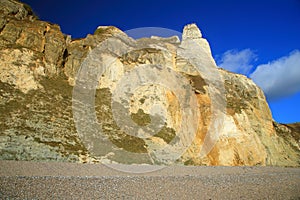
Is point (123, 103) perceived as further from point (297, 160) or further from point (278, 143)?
point (297, 160)

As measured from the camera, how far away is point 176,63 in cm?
3375

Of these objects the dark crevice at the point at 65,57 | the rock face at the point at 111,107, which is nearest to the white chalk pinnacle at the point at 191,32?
the rock face at the point at 111,107

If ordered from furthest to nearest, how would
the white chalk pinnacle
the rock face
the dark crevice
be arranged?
the white chalk pinnacle → the dark crevice → the rock face

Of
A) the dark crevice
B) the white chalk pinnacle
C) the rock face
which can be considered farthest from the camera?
the white chalk pinnacle

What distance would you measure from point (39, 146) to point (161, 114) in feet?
43.2

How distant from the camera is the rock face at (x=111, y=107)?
16.2 m

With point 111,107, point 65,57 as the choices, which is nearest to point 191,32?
point 65,57

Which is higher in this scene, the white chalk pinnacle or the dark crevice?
the white chalk pinnacle

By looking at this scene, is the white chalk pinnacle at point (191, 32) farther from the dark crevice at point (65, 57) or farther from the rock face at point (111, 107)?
the dark crevice at point (65, 57)

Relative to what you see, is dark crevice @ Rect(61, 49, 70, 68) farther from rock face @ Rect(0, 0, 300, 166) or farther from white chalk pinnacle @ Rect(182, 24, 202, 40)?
white chalk pinnacle @ Rect(182, 24, 202, 40)

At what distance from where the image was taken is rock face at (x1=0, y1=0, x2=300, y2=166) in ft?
53.1

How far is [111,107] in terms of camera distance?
74.9 feet

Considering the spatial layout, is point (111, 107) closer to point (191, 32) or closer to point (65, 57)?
point (65, 57)

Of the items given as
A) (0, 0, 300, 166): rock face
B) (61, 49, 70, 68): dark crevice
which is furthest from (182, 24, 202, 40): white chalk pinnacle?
(61, 49, 70, 68): dark crevice
